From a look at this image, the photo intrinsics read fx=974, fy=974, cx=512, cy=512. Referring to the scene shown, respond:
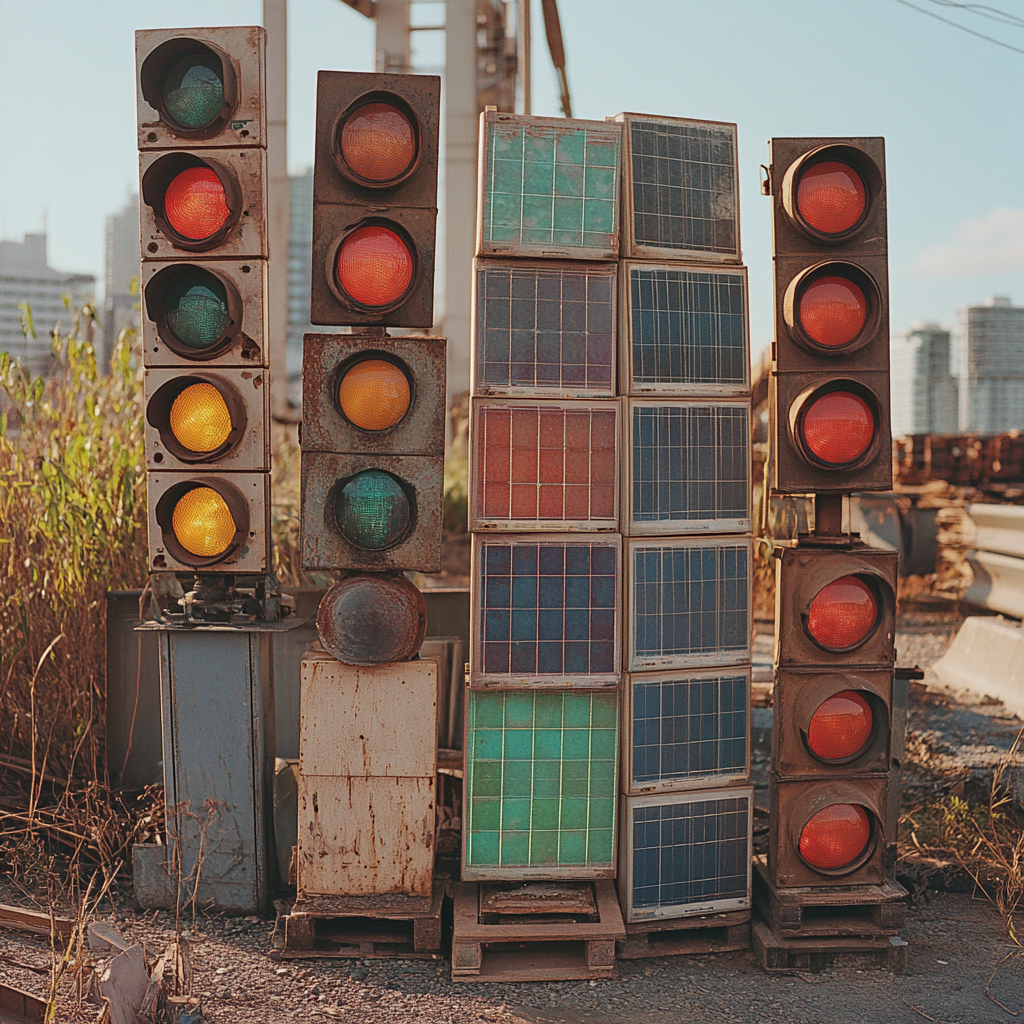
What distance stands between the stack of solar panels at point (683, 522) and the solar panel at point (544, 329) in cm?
9

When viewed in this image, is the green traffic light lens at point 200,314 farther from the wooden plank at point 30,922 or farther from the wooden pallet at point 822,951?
the wooden pallet at point 822,951

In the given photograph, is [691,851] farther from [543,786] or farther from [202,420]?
[202,420]

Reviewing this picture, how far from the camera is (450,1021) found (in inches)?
120

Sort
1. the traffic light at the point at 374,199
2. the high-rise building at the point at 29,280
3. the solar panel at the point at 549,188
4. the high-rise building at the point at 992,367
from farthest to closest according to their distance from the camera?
the high-rise building at the point at 992,367, the high-rise building at the point at 29,280, the solar panel at the point at 549,188, the traffic light at the point at 374,199

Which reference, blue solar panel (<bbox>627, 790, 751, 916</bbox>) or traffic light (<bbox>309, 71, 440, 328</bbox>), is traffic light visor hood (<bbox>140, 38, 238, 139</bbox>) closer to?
traffic light (<bbox>309, 71, 440, 328</bbox>)

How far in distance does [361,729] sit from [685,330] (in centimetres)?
184

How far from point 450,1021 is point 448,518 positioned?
759 cm

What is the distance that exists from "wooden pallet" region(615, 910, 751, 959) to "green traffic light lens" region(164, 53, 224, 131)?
327cm

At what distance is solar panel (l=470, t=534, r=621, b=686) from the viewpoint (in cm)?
344

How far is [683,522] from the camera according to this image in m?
3.51

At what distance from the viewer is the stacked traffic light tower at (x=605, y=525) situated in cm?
342

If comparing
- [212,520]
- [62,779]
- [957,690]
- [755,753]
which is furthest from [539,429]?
[957,690]

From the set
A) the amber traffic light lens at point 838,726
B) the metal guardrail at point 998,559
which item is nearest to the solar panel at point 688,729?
the amber traffic light lens at point 838,726

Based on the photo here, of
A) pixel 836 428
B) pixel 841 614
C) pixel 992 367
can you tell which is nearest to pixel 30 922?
pixel 841 614
